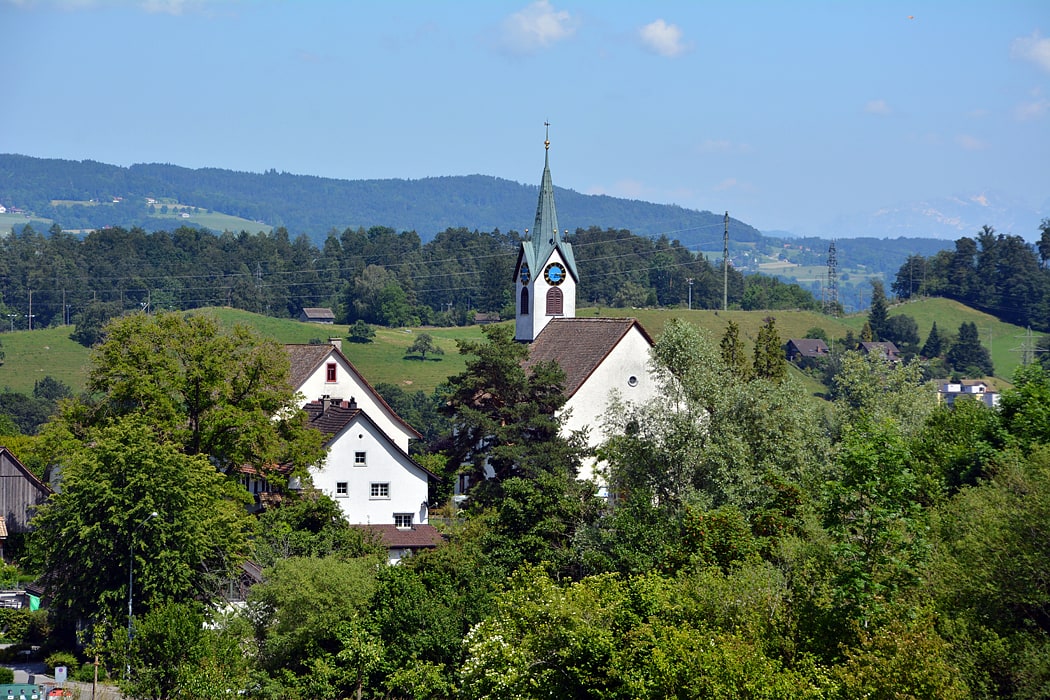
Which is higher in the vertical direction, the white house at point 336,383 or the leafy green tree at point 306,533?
the white house at point 336,383

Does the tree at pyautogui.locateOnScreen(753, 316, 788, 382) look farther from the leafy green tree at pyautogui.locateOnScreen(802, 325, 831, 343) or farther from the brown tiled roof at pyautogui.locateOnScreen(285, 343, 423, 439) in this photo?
the leafy green tree at pyautogui.locateOnScreen(802, 325, 831, 343)

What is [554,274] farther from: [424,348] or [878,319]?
[878,319]

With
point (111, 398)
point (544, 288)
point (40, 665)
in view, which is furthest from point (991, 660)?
point (544, 288)

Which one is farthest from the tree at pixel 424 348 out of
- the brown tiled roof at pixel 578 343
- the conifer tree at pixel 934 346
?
the brown tiled roof at pixel 578 343

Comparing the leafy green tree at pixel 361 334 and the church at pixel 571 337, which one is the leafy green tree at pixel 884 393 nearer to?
the church at pixel 571 337

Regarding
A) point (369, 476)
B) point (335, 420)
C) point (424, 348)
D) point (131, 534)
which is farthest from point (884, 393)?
point (424, 348)

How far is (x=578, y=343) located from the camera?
7394 centimetres

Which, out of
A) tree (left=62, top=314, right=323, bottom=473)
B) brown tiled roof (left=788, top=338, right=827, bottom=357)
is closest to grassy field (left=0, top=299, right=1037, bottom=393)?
brown tiled roof (left=788, top=338, right=827, bottom=357)

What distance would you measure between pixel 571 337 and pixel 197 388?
24128 mm

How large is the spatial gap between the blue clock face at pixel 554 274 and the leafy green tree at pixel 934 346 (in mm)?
113035

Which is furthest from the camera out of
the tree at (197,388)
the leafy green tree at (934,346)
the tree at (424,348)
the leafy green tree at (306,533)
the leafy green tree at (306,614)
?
the leafy green tree at (934,346)

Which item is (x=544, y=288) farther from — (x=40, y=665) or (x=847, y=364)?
(x=40, y=665)

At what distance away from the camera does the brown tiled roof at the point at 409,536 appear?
6068cm

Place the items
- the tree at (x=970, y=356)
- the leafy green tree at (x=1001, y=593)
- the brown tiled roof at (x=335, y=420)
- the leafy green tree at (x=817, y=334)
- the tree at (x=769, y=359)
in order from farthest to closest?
the leafy green tree at (x=817, y=334) → the tree at (x=970, y=356) → the tree at (x=769, y=359) → the brown tiled roof at (x=335, y=420) → the leafy green tree at (x=1001, y=593)
